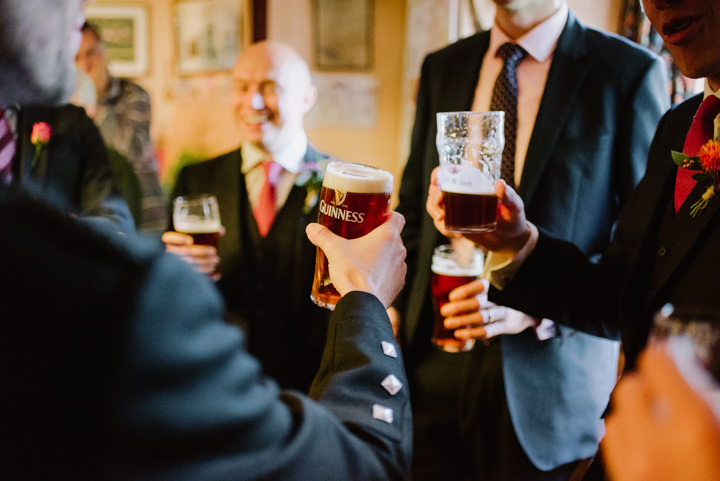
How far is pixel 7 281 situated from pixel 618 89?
1.76 m

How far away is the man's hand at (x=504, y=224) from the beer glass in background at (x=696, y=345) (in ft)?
2.74

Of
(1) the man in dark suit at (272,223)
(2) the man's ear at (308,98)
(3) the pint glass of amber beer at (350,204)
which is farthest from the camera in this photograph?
(2) the man's ear at (308,98)

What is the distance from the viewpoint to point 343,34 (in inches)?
166

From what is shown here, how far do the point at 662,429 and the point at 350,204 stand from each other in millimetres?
665

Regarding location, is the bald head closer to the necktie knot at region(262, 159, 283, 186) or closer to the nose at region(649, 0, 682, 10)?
the necktie knot at region(262, 159, 283, 186)

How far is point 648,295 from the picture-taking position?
1336 mm

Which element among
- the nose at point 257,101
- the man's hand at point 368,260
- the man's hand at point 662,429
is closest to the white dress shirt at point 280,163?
the nose at point 257,101

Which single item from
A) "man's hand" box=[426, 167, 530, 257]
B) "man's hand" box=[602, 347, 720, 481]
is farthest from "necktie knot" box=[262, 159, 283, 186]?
"man's hand" box=[602, 347, 720, 481]

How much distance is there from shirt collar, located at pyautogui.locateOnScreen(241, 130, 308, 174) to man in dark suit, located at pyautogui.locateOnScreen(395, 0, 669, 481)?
799 millimetres

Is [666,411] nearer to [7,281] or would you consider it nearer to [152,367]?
[152,367]

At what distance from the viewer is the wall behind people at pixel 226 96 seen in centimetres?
425

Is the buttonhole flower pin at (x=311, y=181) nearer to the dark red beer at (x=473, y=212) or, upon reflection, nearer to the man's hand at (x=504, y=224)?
the man's hand at (x=504, y=224)

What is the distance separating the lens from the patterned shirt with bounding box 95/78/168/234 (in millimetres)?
4412

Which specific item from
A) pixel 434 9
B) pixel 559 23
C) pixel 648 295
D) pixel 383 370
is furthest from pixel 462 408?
pixel 434 9
